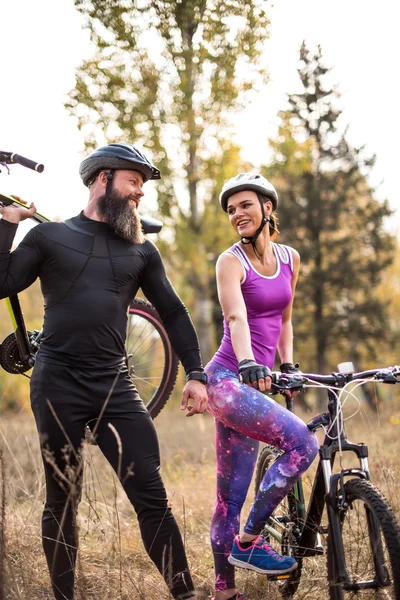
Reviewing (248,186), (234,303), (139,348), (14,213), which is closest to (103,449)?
→ (234,303)

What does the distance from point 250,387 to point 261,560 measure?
33.0 inches

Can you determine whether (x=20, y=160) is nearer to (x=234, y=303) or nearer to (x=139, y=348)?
(x=234, y=303)

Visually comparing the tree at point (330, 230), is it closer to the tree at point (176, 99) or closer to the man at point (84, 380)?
the tree at point (176, 99)

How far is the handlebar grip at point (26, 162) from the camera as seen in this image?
4.26 meters

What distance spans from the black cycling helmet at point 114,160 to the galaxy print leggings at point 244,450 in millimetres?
1106

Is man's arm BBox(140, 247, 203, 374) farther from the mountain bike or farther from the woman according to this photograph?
the mountain bike

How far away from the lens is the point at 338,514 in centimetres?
336

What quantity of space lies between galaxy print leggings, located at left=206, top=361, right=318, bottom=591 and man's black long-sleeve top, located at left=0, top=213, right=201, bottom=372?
0.59 metres

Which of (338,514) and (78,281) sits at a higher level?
(78,281)

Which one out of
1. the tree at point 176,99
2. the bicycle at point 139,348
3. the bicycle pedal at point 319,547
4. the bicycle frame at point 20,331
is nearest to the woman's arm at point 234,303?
the bicycle pedal at point 319,547

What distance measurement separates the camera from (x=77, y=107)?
45.7 feet

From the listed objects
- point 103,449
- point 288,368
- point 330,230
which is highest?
point 330,230

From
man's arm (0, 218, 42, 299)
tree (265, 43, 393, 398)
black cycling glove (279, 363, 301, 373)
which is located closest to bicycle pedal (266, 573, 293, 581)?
black cycling glove (279, 363, 301, 373)

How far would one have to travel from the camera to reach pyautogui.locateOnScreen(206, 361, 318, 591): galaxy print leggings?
3629mm
